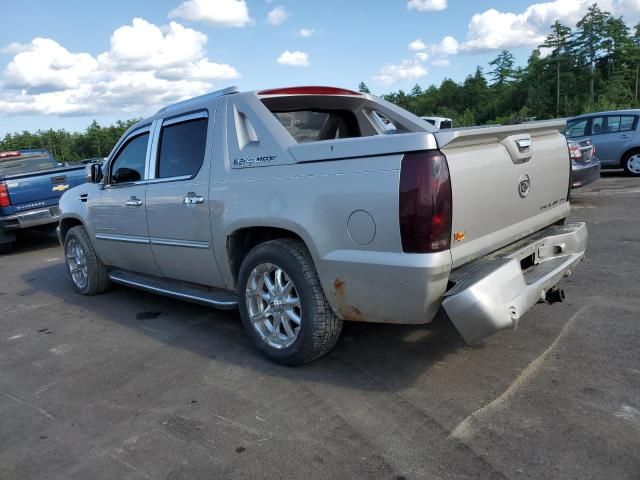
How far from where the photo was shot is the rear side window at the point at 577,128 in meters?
12.6

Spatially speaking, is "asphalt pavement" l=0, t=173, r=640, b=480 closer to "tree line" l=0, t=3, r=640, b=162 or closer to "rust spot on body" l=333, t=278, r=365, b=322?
"rust spot on body" l=333, t=278, r=365, b=322

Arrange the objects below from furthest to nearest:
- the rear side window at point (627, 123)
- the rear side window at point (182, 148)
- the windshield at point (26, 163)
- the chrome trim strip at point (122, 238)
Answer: the rear side window at point (627, 123) → the windshield at point (26, 163) → the chrome trim strip at point (122, 238) → the rear side window at point (182, 148)

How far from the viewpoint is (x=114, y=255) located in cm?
550

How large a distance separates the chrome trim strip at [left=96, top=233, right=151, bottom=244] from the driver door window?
53 centimetres

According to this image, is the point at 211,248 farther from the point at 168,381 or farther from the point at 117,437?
the point at 117,437

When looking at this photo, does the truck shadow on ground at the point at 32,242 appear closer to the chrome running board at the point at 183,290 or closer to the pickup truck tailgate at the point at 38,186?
the pickup truck tailgate at the point at 38,186

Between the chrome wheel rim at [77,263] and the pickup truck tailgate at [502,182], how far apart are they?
14.7ft

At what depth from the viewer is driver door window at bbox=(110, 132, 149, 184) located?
16.3 ft

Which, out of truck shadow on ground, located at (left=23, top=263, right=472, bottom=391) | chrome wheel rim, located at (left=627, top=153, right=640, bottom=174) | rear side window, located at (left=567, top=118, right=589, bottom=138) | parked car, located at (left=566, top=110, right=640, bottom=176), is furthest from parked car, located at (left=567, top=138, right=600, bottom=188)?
truck shadow on ground, located at (left=23, top=263, right=472, bottom=391)

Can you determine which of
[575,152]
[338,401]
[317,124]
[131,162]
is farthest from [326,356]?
[575,152]

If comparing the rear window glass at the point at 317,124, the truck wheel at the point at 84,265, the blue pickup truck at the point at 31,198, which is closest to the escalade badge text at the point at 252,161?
the rear window glass at the point at 317,124

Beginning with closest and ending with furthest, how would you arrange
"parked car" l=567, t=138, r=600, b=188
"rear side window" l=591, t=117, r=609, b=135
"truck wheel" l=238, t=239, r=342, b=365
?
"truck wheel" l=238, t=239, r=342, b=365 < "parked car" l=567, t=138, r=600, b=188 < "rear side window" l=591, t=117, r=609, b=135

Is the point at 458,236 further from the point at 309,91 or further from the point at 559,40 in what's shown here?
the point at 559,40

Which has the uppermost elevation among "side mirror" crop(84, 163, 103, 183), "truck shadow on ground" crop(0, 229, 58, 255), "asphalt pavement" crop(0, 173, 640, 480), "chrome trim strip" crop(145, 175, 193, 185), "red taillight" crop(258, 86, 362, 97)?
"red taillight" crop(258, 86, 362, 97)
